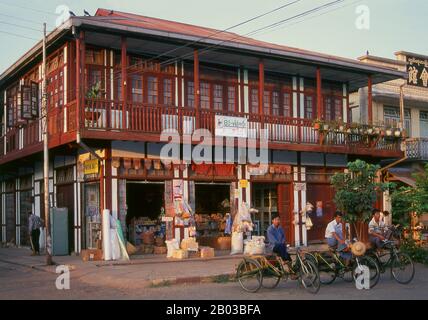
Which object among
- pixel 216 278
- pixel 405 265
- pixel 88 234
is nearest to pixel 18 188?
pixel 88 234

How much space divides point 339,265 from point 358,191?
395 centimetres

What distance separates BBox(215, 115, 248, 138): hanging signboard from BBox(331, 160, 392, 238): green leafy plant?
186 inches

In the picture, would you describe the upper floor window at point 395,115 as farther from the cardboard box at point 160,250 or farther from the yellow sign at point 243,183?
the cardboard box at point 160,250

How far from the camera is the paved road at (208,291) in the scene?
38.9ft

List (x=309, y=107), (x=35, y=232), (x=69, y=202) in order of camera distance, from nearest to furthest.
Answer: (x=35, y=232)
(x=69, y=202)
(x=309, y=107)

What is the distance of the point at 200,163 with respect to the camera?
69.1ft

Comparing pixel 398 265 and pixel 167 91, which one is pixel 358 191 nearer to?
pixel 398 265

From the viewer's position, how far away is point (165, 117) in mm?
19500

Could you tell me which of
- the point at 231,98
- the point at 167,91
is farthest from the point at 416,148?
the point at 167,91

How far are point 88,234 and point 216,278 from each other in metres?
7.59

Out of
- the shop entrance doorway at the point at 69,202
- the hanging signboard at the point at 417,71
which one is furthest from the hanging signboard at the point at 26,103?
the hanging signboard at the point at 417,71
